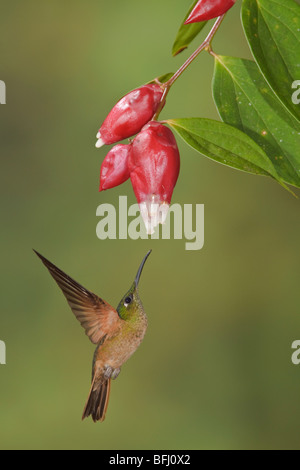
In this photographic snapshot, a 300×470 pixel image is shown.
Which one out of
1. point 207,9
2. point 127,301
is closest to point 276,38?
point 207,9

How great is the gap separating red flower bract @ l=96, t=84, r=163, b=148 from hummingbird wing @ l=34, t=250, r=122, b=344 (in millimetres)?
141

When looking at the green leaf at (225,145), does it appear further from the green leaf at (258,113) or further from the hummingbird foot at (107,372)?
the hummingbird foot at (107,372)

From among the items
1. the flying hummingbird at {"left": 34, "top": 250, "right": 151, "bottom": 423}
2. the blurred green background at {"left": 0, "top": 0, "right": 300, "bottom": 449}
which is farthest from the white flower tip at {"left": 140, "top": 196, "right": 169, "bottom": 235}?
the blurred green background at {"left": 0, "top": 0, "right": 300, "bottom": 449}

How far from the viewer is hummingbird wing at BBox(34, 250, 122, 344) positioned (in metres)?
0.42

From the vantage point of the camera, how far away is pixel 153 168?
0.95 feet

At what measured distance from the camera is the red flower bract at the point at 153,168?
29 cm

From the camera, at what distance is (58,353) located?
43.9 inches

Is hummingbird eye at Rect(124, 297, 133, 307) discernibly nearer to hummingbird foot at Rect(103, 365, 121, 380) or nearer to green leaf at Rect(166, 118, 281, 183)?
hummingbird foot at Rect(103, 365, 121, 380)

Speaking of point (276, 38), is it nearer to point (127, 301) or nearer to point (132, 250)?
point (127, 301)

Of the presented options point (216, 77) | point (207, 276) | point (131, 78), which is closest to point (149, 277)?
point (207, 276)

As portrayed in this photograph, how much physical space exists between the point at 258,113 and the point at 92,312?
0.62 feet

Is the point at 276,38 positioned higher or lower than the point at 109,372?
higher

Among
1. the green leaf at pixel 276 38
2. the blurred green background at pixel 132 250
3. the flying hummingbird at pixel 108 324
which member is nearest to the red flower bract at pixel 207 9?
the green leaf at pixel 276 38

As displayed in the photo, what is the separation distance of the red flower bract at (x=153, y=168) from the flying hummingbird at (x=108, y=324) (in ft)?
0.43
